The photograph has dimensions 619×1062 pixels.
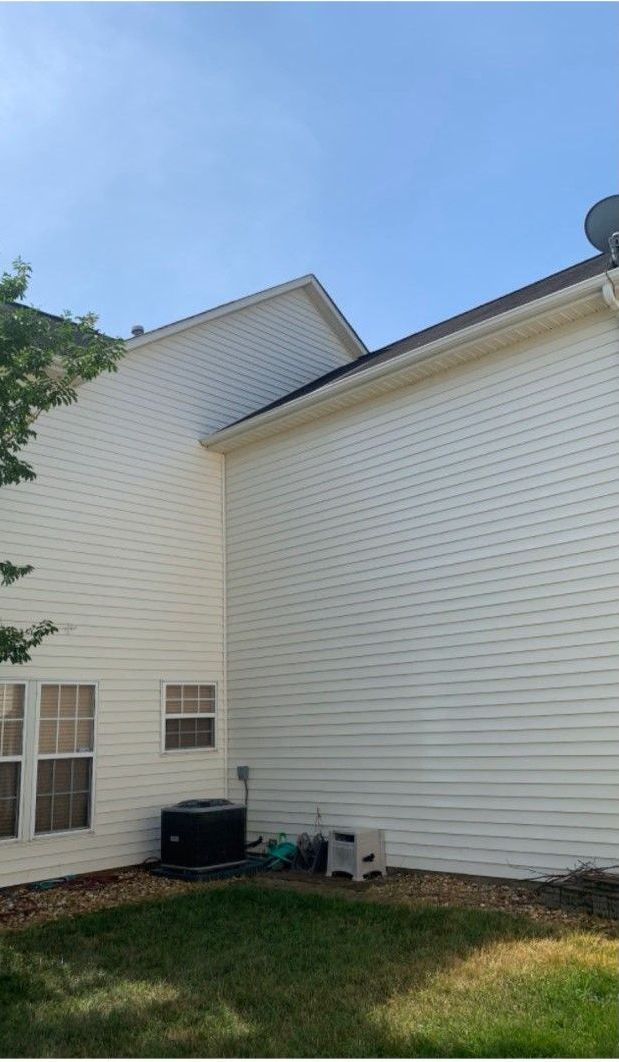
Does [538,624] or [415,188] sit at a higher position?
[415,188]

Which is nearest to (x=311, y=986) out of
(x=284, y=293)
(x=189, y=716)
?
(x=189, y=716)

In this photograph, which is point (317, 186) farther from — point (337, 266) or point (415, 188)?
point (337, 266)

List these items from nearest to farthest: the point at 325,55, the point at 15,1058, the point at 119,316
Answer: the point at 15,1058
the point at 325,55
the point at 119,316

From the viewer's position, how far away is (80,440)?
9.39 m

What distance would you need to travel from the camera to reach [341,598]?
9.12 meters

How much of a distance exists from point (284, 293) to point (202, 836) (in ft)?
27.6

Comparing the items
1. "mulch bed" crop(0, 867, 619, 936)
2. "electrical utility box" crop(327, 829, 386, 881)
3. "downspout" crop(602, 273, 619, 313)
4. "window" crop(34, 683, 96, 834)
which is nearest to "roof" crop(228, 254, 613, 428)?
"downspout" crop(602, 273, 619, 313)

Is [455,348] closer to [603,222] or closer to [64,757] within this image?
[603,222]

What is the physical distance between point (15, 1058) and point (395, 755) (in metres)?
4.95

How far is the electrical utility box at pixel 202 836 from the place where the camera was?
330 inches

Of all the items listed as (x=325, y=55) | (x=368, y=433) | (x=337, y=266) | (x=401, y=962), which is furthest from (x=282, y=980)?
(x=337, y=266)

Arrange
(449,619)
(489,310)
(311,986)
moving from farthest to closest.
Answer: (489,310) < (449,619) < (311,986)

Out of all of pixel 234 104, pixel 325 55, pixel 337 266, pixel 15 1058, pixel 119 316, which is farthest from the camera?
→ pixel 337 266

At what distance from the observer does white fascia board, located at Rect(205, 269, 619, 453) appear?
7.00 metres
